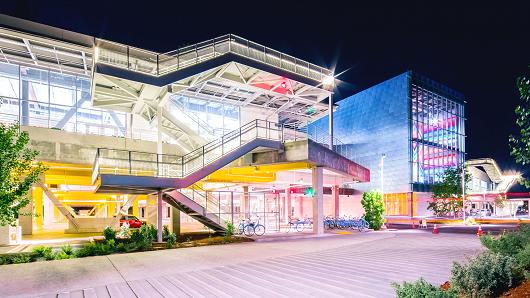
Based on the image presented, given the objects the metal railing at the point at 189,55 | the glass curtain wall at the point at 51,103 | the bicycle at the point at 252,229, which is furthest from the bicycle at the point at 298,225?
the glass curtain wall at the point at 51,103

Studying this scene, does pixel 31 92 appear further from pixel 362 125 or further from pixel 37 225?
pixel 362 125

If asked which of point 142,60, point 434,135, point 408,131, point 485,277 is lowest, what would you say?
point 485,277

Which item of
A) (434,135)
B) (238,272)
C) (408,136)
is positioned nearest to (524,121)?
(238,272)

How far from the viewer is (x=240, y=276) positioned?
33.7ft

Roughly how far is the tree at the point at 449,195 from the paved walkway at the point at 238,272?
38662 mm

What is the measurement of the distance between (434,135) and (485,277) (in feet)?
209

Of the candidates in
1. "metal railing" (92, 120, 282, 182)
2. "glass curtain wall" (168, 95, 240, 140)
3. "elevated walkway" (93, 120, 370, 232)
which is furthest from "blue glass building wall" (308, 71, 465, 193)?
"metal railing" (92, 120, 282, 182)

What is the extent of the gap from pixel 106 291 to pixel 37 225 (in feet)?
103

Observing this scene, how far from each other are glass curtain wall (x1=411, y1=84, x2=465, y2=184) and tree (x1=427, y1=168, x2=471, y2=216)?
219 inches

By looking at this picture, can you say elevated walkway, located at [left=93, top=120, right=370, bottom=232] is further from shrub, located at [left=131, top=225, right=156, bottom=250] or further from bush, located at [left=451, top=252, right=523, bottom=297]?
bush, located at [left=451, top=252, right=523, bottom=297]

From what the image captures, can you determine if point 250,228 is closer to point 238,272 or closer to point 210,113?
point 210,113

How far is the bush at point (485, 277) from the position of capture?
676 centimetres

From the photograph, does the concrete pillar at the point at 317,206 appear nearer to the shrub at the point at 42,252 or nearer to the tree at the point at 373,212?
the tree at the point at 373,212

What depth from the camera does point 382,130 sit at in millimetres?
64375
